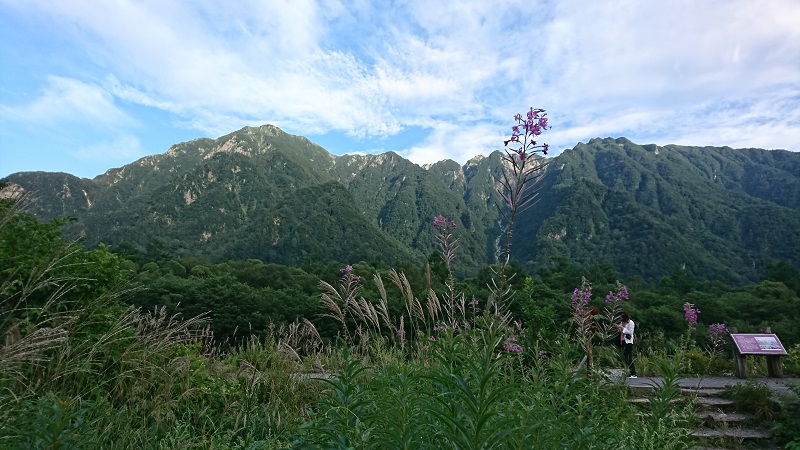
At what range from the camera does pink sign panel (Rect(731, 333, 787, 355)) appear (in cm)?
858

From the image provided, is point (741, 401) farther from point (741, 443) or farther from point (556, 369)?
point (556, 369)

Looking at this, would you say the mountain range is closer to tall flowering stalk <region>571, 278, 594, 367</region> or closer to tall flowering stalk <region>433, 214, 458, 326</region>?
tall flowering stalk <region>571, 278, 594, 367</region>

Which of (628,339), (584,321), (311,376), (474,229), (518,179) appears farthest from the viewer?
(474,229)

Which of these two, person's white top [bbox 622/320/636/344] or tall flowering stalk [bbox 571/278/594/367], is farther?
person's white top [bbox 622/320/636/344]

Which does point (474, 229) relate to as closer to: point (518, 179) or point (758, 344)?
point (758, 344)

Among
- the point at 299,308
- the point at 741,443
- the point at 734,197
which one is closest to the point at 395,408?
the point at 741,443

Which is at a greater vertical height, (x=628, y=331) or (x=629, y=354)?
(x=628, y=331)

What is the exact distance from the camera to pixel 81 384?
380 centimetres

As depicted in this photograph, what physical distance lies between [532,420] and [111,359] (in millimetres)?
4020

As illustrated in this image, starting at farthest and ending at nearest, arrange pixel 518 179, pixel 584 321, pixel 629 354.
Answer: pixel 629 354
pixel 584 321
pixel 518 179

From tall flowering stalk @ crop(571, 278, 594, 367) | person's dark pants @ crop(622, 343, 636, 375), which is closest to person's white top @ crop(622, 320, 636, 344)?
person's dark pants @ crop(622, 343, 636, 375)

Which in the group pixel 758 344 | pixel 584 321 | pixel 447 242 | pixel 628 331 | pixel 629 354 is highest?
pixel 447 242

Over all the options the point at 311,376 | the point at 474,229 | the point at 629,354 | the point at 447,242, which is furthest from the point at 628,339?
the point at 474,229

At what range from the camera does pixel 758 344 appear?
873 cm
